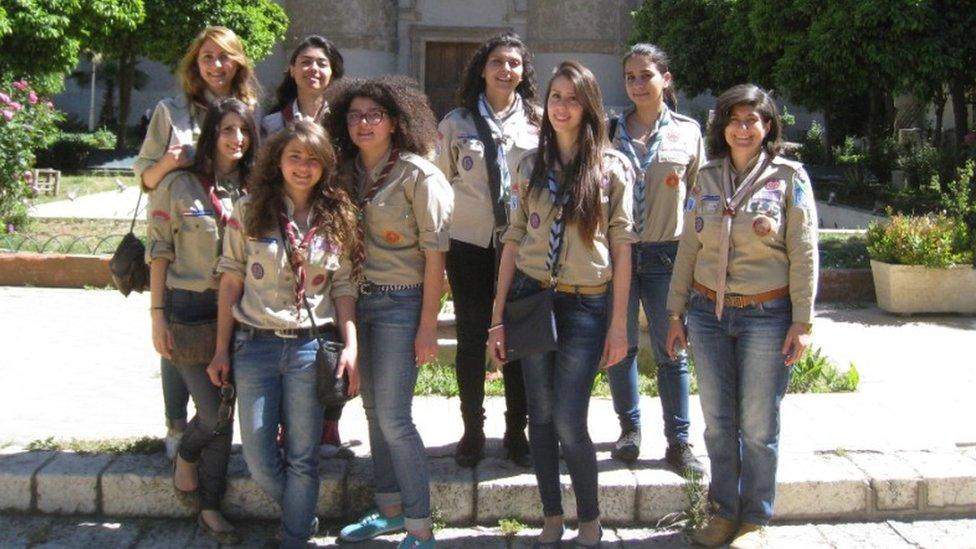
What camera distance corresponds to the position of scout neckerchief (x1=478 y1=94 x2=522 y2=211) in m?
4.66

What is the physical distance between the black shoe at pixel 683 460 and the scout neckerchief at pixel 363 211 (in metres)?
1.73

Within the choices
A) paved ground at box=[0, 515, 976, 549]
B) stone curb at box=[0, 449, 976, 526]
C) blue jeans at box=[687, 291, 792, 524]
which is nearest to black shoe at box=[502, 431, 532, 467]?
stone curb at box=[0, 449, 976, 526]

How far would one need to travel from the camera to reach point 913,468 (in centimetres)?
495

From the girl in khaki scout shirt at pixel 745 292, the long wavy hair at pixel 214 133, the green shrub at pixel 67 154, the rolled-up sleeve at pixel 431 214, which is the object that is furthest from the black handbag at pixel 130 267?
the green shrub at pixel 67 154

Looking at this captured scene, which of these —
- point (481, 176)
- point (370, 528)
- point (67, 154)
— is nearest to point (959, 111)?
point (481, 176)

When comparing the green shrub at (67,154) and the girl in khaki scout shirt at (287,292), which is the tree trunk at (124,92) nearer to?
the green shrub at (67,154)

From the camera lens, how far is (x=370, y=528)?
14.7 ft

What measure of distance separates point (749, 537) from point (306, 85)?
9.01 ft

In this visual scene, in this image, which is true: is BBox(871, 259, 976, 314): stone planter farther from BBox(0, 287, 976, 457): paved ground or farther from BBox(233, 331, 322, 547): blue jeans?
BBox(233, 331, 322, 547): blue jeans

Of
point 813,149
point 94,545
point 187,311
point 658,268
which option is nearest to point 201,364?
point 187,311

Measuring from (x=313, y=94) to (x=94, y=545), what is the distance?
2.19 metres

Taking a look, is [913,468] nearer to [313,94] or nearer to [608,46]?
[313,94]

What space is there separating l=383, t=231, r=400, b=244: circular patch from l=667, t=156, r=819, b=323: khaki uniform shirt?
3.97ft

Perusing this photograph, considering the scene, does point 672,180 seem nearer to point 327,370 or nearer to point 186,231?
point 327,370
